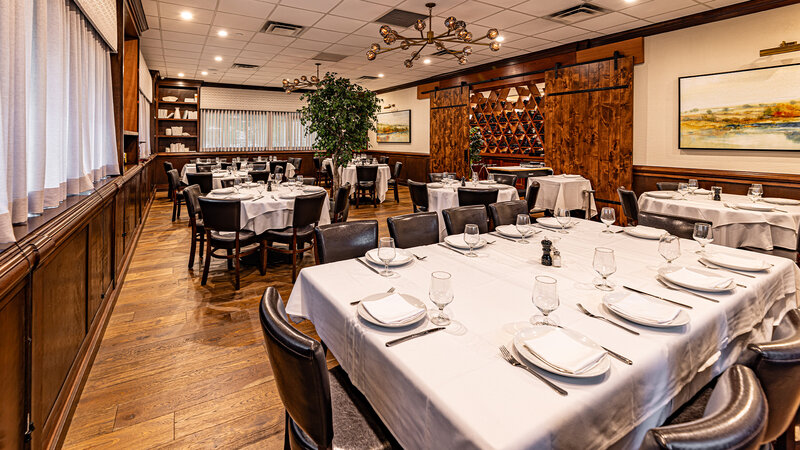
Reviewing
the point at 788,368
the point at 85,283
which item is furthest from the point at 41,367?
the point at 788,368

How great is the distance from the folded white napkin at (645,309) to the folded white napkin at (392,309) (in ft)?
2.07

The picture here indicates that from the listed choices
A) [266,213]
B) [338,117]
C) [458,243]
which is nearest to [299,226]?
[266,213]

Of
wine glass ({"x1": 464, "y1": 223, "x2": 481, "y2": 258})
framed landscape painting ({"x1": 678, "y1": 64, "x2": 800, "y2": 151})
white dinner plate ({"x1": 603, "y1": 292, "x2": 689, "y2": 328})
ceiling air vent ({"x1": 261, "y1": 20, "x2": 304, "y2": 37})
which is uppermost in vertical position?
ceiling air vent ({"x1": 261, "y1": 20, "x2": 304, "y2": 37})

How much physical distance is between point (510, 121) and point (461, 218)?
772 centimetres

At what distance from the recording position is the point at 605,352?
3.31 ft

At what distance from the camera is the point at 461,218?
8.95 ft

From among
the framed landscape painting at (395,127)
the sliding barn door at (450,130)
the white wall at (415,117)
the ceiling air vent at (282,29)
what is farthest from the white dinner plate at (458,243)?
the framed landscape painting at (395,127)

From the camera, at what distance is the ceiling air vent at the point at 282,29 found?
5.60 m

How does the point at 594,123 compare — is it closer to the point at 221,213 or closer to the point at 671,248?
the point at 671,248

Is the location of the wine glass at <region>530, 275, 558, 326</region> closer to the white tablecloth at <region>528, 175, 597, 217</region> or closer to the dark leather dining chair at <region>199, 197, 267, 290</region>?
the dark leather dining chair at <region>199, 197, 267, 290</region>

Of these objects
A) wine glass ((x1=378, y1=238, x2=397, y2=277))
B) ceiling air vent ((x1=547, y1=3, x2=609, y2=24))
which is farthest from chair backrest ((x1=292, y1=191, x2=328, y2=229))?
ceiling air vent ((x1=547, y1=3, x2=609, y2=24))

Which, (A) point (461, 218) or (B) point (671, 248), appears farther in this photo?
(A) point (461, 218)

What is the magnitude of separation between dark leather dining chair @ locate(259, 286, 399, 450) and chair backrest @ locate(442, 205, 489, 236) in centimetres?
155

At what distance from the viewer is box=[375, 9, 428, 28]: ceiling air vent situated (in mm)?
5145
